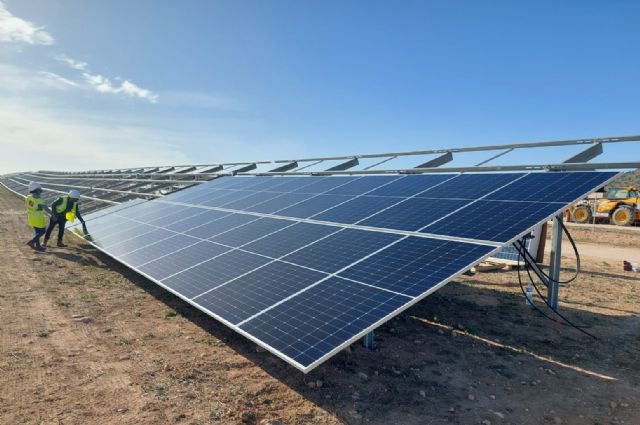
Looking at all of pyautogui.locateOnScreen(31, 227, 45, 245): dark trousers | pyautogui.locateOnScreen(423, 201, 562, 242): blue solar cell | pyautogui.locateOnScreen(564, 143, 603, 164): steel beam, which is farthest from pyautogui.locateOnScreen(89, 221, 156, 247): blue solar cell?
pyautogui.locateOnScreen(564, 143, 603, 164): steel beam

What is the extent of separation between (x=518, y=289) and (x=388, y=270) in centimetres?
882

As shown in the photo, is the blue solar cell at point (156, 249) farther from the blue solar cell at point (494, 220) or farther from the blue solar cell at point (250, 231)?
the blue solar cell at point (494, 220)

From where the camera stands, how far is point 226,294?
25.2 feet

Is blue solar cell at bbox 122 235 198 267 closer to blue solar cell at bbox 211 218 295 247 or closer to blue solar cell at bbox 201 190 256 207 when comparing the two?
blue solar cell at bbox 211 218 295 247

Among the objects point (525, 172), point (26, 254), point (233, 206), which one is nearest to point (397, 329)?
point (525, 172)

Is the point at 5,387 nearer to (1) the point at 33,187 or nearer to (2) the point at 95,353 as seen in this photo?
(2) the point at 95,353

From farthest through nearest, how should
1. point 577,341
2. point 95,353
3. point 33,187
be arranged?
1. point 33,187
2. point 577,341
3. point 95,353

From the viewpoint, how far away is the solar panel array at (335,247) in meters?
6.09

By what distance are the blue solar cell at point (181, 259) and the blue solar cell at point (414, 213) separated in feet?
12.3

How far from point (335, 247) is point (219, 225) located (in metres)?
4.96

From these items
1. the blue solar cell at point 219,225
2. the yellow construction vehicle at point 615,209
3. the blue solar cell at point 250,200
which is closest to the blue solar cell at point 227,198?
the blue solar cell at point 250,200

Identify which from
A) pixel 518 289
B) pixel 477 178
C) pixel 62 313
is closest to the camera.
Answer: pixel 62 313

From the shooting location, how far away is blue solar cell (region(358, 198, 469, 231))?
28.2ft

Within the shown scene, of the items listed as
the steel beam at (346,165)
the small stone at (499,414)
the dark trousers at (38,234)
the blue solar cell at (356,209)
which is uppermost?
the steel beam at (346,165)
